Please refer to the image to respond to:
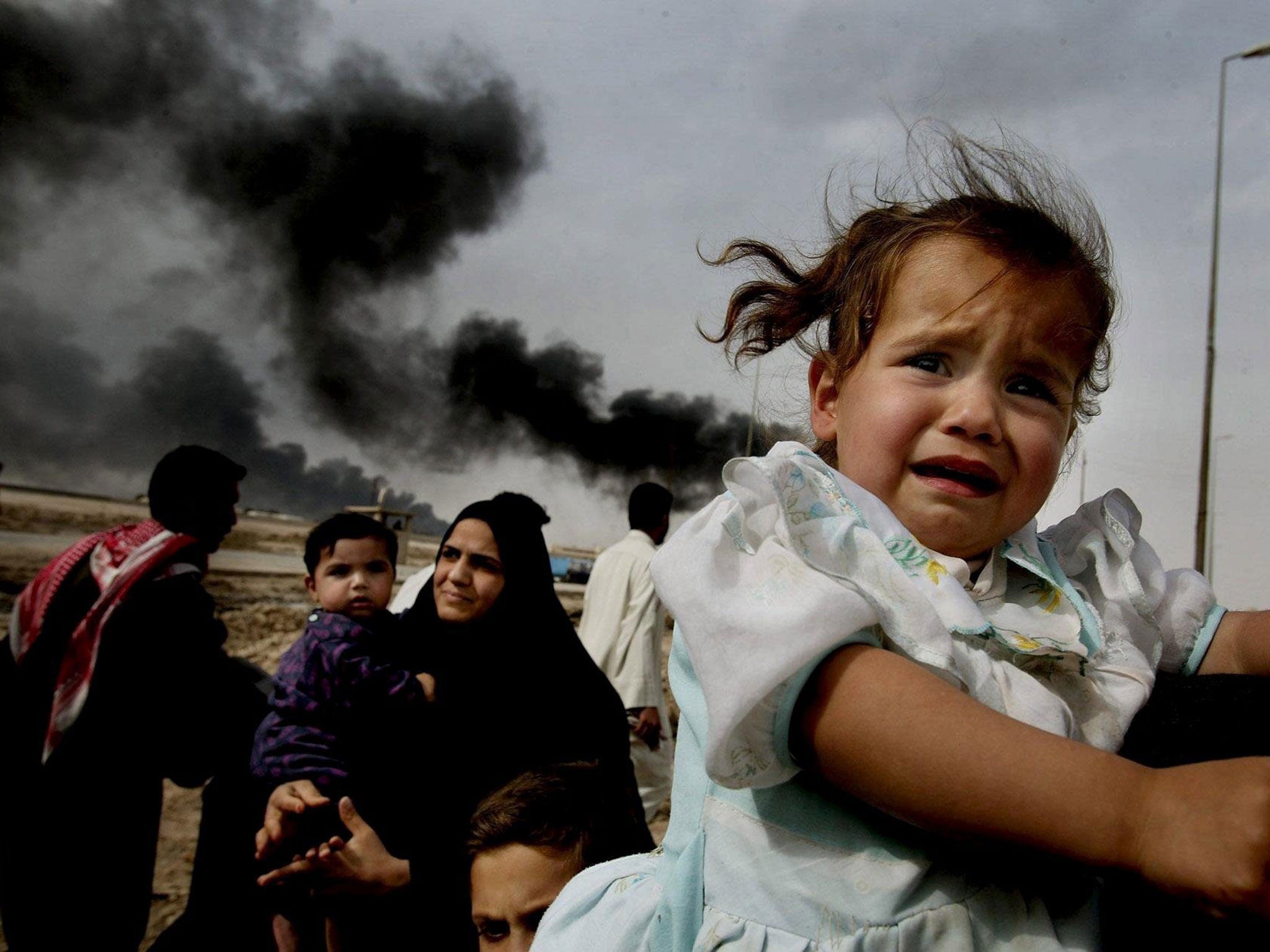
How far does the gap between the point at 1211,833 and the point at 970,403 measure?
0.50 m

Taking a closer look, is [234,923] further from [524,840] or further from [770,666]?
[770,666]

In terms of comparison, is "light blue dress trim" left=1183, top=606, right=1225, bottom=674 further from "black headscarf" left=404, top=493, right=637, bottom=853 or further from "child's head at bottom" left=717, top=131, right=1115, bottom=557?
"black headscarf" left=404, top=493, right=637, bottom=853

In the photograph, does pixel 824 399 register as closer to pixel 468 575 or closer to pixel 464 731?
pixel 464 731

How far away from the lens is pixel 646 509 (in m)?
5.77

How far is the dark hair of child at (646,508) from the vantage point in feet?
18.8

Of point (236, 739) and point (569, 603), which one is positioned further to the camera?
point (569, 603)

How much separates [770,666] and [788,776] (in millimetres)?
129

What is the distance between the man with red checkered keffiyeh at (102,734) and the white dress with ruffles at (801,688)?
2.70m

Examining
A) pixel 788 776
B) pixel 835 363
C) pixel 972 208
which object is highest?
pixel 972 208

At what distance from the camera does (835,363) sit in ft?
3.92

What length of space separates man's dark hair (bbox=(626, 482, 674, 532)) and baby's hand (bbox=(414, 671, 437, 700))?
9.41 feet

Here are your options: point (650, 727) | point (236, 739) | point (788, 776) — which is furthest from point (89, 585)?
point (788, 776)

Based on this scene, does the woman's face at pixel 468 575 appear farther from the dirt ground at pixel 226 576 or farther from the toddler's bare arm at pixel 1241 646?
the dirt ground at pixel 226 576

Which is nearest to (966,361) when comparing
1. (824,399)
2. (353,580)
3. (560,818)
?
(824,399)
